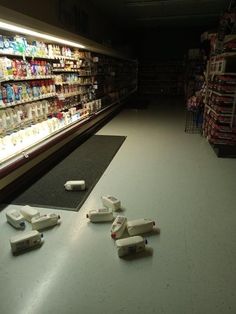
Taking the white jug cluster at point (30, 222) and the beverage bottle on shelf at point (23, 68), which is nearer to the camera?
the white jug cluster at point (30, 222)

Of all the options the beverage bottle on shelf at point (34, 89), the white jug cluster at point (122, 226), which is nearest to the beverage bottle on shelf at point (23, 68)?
the beverage bottle on shelf at point (34, 89)

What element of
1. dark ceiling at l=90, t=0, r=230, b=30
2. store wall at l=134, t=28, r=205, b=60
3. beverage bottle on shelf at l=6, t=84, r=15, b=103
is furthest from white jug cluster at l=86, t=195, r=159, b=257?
store wall at l=134, t=28, r=205, b=60

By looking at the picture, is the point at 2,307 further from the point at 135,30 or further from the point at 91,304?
the point at 135,30

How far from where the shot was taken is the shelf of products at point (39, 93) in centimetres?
310

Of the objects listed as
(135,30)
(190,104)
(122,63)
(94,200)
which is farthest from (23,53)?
(135,30)

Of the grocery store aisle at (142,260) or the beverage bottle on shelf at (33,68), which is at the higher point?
the beverage bottle on shelf at (33,68)

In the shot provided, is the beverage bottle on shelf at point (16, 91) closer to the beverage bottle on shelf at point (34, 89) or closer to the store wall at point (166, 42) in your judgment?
the beverage bottle on shelf at point (34, 89)

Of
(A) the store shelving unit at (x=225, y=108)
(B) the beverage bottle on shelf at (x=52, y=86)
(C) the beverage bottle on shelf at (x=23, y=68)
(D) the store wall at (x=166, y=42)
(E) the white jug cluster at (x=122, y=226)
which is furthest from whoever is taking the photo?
(D) the store wall at (x=166, y=42)

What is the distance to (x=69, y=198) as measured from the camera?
294cm

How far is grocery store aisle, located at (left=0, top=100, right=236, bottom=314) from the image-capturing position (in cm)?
167

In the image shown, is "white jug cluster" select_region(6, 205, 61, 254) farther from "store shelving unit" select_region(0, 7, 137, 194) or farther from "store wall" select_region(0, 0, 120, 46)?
"store wall" select_region(0, 0, 120, 46)

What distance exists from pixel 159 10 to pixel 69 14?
464 centimetres

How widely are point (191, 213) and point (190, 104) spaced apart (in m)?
4.69

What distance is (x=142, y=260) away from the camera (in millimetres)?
2021
